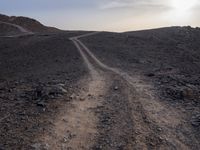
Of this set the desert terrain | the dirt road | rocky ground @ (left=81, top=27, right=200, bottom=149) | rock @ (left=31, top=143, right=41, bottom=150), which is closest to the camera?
rock @ (left=31, top=143, right=41, bottom=150)

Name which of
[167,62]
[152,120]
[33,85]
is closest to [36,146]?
[152,120]

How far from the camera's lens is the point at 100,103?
1708 cm

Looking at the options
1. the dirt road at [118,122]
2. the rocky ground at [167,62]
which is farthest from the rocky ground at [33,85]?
the rocky ground at [167,62]

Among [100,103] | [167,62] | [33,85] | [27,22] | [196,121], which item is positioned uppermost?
[100,103]

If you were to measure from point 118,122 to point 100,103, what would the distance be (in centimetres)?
209

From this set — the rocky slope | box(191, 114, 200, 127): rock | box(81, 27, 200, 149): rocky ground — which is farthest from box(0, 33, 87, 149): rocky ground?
the rocky slope

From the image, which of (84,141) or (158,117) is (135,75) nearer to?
(158,117)

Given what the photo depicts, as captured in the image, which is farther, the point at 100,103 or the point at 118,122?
the point at 100,103

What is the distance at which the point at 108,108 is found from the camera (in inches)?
648

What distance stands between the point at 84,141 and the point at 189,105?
5.37 metres

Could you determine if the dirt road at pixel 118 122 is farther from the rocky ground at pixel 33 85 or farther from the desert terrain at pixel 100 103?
the rocky ground at pixel 33 85

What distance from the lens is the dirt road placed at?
13.7m

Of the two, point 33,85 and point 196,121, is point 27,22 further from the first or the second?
point 196,121

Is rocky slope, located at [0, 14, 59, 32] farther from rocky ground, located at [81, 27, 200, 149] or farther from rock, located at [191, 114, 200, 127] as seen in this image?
rock, located at [191, 114, 200, 127]
